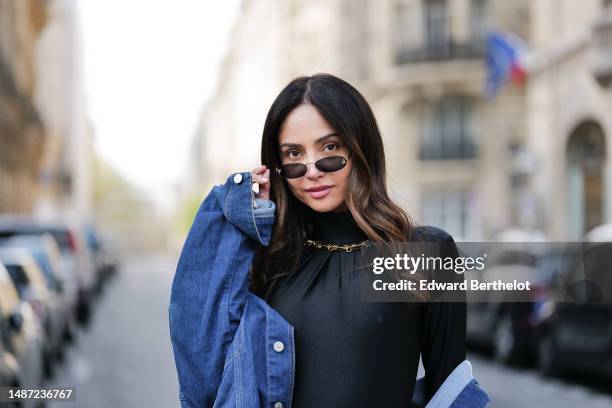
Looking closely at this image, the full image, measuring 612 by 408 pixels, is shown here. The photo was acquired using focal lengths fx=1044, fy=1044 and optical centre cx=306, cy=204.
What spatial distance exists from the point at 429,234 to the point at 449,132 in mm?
33688

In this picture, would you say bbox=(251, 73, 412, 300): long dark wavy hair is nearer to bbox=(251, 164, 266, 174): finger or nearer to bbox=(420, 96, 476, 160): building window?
bbox=(251, 164, 266, 174): finger

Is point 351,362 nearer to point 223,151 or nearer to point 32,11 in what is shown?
point 32,11

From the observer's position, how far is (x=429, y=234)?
2.57m

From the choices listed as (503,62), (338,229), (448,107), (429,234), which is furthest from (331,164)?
(448,107)

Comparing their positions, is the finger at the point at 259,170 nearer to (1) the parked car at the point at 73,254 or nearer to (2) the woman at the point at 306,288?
(2) the woman at the point at 306,288

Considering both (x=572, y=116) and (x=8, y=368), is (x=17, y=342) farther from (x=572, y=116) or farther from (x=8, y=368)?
(x=572, y=116)

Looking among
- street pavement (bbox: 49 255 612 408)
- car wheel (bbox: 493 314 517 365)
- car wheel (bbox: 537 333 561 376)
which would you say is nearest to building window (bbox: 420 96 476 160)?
street pavement (bbox: 49 255 612 408)

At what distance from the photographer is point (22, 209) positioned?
38.6 m

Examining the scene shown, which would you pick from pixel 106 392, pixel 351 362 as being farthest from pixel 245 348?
pixel 106 392

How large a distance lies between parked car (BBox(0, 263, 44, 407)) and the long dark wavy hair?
3.56 meters

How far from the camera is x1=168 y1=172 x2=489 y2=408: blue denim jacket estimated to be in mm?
2428

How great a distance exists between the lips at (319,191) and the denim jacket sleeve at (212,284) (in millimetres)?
115

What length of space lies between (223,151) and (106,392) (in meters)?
80.3

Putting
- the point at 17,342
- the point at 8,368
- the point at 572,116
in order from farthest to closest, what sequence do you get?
the point at 572,116 → the point at 17,342 → the point at 8,368
